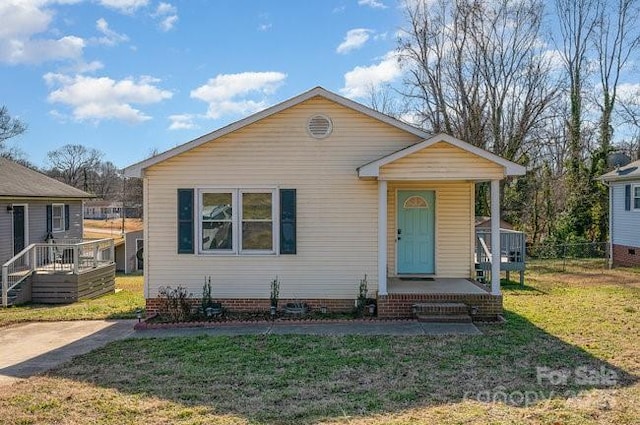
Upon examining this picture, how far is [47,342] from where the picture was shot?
27.9 feet

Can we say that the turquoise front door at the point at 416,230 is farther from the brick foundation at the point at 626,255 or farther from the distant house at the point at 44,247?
the brick foundation at the point at 626,255

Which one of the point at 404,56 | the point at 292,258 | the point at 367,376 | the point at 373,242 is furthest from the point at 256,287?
the point at 404,56

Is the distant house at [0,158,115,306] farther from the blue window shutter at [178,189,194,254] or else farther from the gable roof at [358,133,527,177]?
the gable roof at [358,133,527,177]

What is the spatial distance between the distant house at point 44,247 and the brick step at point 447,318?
1008 centimetres

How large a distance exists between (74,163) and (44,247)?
176 ft

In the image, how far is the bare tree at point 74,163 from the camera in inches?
2411

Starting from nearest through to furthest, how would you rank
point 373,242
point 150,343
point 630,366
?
point 630,366, point 150,343, point 373,242

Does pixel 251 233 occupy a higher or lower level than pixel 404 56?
lower

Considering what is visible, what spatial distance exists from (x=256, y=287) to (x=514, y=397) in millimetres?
6005

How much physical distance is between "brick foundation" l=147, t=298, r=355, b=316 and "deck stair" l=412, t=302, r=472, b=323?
1.49 metres

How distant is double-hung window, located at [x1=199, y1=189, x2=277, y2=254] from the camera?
10.3 meters

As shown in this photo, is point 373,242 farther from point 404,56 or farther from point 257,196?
point 404,56

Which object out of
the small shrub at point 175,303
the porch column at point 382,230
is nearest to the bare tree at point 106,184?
the small shrub at point 175,303

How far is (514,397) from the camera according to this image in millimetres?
5410
